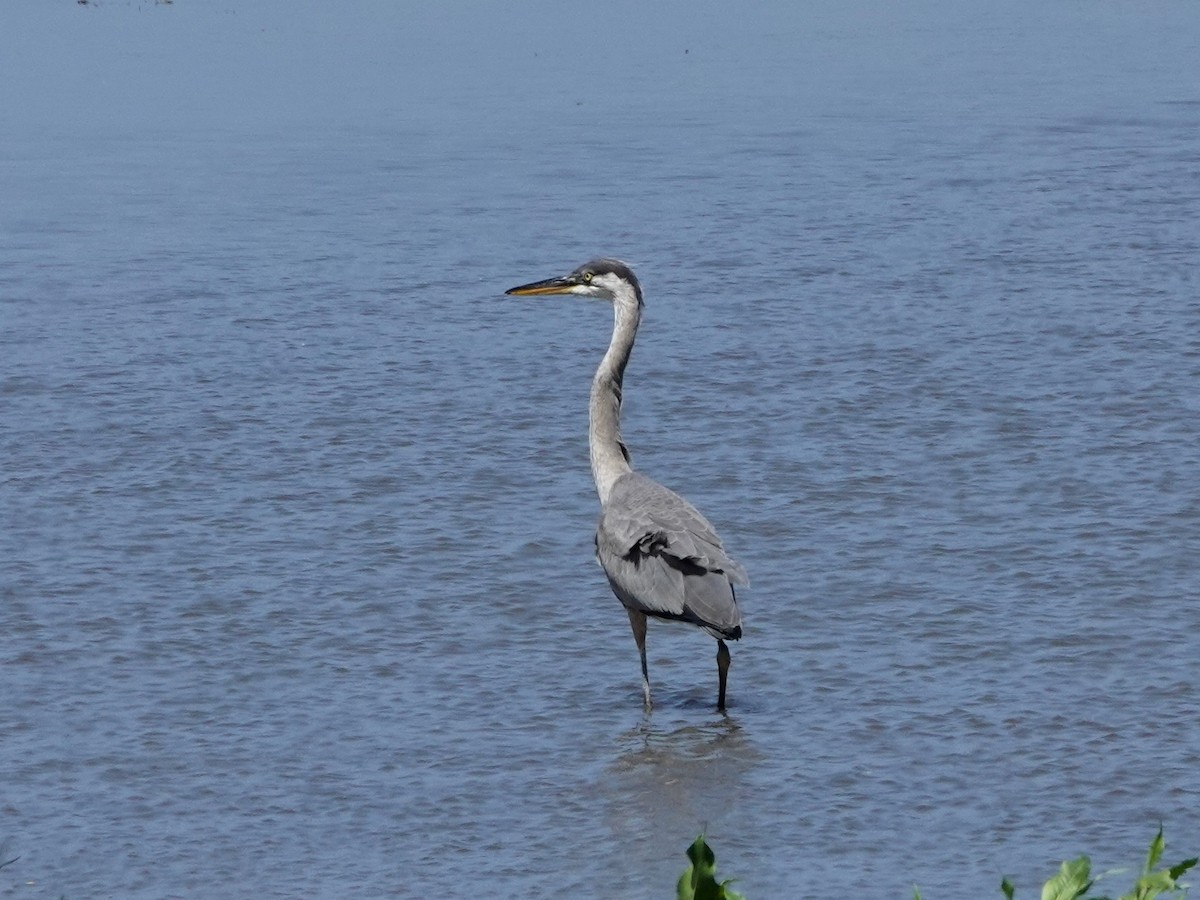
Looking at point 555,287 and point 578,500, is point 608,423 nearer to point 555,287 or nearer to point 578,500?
point 555,287

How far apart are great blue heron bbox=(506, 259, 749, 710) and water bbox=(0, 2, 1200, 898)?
→ 46 cm

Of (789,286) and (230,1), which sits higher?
(230,1)

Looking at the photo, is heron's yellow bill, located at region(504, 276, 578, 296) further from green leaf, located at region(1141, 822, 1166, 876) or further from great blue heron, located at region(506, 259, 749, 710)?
green leaf, located at region(1141, 822, 1166, 876)

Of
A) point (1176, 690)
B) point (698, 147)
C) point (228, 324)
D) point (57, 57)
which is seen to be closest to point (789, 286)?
point (228, 324)

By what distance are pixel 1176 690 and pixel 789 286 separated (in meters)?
8.55

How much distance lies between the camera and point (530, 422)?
13.5 meters

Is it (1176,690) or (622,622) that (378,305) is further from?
(1176,690)

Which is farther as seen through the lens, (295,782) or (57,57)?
(57,57)

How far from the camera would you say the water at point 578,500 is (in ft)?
25.8

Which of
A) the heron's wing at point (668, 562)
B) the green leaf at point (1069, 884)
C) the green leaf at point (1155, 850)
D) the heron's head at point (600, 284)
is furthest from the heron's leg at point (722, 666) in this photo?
the green leaf at point (1069, 884)

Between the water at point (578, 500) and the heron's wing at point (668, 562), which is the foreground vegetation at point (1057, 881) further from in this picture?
the heron's wing at point (668, 562)

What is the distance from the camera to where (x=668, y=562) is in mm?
8844

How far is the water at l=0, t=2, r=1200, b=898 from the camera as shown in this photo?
7.86 m

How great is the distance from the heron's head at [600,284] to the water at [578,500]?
1428mm
